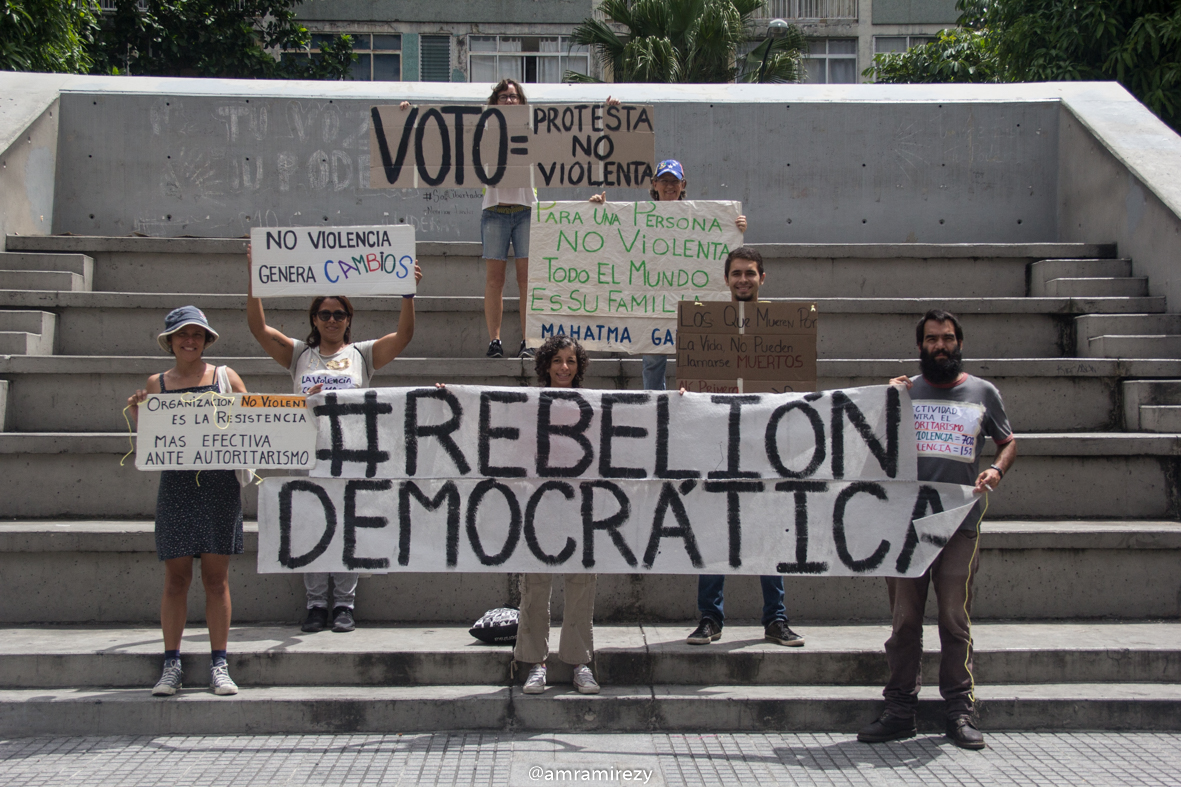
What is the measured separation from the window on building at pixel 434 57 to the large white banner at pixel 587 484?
2087 centimetres

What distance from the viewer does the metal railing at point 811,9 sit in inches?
974

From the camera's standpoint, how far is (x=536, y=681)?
4379 mm

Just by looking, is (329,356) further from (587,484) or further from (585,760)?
(585,760)

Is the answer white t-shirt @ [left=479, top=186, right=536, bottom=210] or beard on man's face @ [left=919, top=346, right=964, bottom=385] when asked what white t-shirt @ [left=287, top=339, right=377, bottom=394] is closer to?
white t-shirt @ [left=479, top=186, right=536, bottom=210]

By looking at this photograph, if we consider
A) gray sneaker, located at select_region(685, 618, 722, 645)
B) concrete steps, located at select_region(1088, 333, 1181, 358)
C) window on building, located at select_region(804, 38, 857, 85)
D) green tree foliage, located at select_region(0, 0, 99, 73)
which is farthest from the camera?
window on building, located at select_region(804, 38, 857, 85)

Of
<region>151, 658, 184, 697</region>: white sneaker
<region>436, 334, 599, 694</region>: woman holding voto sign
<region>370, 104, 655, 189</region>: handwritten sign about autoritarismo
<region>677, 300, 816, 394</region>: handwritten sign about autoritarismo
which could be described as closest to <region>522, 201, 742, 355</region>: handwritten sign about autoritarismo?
<region>370, 104, 655, 189</region>: handwritten sign about autoritarismo

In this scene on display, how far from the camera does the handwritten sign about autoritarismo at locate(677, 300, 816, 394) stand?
15.7 feet

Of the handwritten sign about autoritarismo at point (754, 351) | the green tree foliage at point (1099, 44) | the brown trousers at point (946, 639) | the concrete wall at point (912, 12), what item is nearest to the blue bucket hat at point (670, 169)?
the handwritten sign about autoritarismo at point (754, 351)

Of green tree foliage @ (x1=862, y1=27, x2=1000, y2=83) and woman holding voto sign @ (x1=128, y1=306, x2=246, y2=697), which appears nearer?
woman holding voto sign @ (x1=128, y1=306, x2=246, y2=697)

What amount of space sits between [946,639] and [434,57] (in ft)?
73.7

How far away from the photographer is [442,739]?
4.23m

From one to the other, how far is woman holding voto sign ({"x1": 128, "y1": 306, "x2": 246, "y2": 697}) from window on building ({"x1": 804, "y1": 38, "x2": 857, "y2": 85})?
23.5 m

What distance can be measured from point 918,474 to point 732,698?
4.44ft

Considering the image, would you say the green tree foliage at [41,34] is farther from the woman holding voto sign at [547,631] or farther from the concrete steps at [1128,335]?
the concrete steps at [1128,335]
